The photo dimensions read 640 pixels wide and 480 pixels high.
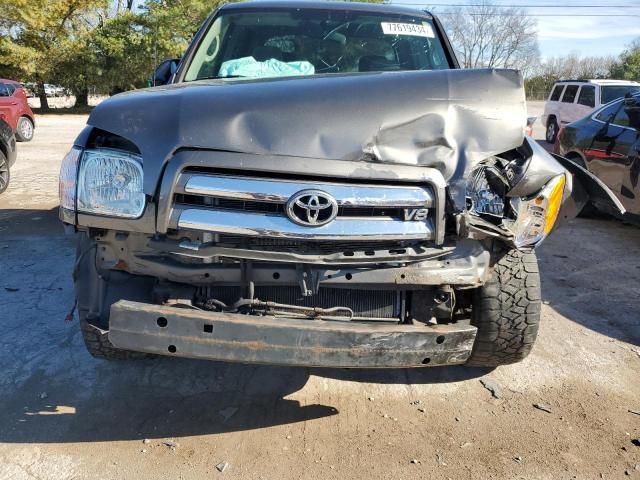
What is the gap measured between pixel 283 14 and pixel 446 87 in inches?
77.6

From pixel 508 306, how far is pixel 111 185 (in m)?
1.94

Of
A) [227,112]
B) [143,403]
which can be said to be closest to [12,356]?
[143,403]

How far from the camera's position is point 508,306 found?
2707 millimetres

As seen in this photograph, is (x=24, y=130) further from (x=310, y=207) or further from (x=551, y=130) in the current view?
(x=551, y=130)

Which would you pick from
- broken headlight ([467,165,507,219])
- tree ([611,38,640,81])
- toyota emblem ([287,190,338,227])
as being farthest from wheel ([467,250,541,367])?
tree ([611,38,640,81])

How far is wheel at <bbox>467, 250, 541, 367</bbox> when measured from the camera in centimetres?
270

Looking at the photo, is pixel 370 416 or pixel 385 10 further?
pixel 385 10

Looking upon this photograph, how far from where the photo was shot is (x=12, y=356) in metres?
3.30

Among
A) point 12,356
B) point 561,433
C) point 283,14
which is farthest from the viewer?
point 283,14

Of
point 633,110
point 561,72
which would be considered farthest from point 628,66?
point 633,110

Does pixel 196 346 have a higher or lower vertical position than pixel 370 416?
higher

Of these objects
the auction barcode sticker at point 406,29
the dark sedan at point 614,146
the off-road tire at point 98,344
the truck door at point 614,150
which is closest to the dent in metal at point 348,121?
the off-road tire at point 98,344

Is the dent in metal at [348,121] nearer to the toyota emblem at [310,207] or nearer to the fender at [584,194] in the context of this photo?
the toyota emblem at [310,207]

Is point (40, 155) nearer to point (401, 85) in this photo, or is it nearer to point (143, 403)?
point (143, 403)
